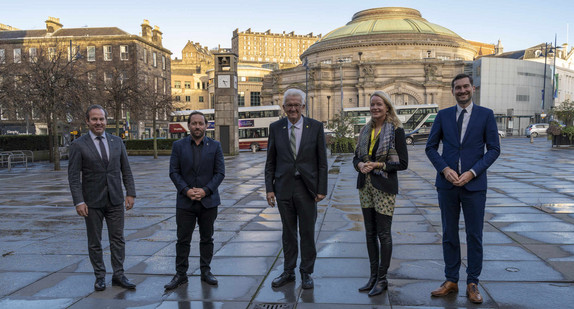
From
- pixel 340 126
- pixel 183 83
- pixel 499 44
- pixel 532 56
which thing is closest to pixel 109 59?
pixel 340 126

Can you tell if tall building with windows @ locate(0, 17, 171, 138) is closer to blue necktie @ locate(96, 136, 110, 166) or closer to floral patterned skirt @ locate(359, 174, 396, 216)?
blue necktie @ locate(96, 136, 110, 166)

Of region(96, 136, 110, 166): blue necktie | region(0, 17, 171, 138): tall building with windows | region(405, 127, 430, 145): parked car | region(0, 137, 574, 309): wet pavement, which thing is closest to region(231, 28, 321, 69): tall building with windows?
region(0, 17, 171, 138): tall building with windows

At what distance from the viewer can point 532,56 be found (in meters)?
96.2

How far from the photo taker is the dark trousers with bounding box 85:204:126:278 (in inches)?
187

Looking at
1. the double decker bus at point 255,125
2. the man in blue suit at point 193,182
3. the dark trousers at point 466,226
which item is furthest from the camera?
the double decker bus at point 255,125

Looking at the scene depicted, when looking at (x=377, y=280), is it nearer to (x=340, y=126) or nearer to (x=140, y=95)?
(x=340, y=126)

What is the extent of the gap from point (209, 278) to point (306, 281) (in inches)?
40.4

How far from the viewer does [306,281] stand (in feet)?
15.3

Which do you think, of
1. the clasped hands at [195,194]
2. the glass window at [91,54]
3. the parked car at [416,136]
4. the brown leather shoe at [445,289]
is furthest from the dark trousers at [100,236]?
the glass window at [91,54]

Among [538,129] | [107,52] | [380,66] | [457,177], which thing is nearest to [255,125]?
[107,52]

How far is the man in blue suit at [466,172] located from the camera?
421 centimetres

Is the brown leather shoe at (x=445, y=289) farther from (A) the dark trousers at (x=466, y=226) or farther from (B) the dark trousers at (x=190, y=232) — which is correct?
(B) the dark trousers at (x=190, y=232)

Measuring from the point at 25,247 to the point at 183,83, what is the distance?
10396 cm

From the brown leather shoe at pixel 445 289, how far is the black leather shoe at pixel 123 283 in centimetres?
302
